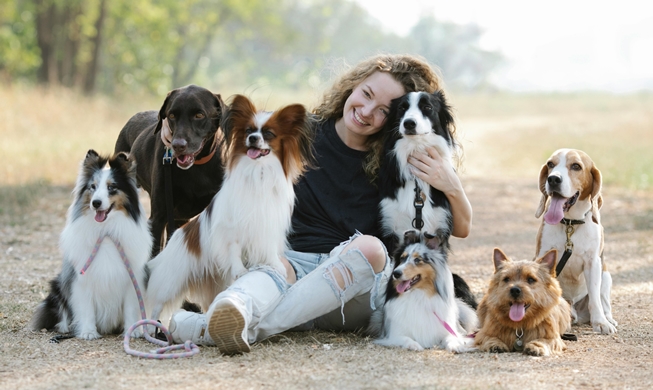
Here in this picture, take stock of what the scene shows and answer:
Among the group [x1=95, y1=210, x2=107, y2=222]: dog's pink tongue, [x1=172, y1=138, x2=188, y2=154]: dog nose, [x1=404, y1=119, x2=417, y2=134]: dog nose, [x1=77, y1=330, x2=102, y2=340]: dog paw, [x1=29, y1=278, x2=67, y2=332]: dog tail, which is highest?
[x1=404, y1=119, x2=417, y2=134]: dog nose

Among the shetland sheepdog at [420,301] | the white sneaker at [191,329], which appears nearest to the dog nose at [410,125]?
the shetland sheepdog at [420,301]

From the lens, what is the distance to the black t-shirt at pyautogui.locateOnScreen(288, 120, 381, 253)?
4625 millimetres

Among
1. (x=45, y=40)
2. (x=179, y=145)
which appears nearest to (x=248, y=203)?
(x=179, y=145)

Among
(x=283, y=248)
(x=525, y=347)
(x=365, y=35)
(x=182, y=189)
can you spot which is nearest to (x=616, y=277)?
(x=525, y=347)

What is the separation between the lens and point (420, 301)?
409 centimetres

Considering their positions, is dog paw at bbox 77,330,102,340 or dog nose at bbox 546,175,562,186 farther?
dog nose at bbox 546,175,562,186

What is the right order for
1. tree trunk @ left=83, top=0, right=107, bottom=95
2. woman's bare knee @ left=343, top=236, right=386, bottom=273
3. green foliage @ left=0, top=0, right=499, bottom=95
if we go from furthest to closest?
tree trunk @ left=83, top=0, right=107, bottom=95, green foliage @ left=0, top=0, right=499, bottom=95, woman's bare knee @ left=343, top=236, right=386, bottom=273

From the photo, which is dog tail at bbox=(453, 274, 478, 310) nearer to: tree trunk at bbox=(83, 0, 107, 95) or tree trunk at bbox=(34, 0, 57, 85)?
tree trunk at bbox=(34, 0, 57, 85)

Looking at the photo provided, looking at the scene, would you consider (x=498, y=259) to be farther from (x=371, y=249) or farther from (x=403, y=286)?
(x=371, y=249)

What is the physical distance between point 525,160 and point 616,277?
40.7 ft

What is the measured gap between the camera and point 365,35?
8500 centimetres

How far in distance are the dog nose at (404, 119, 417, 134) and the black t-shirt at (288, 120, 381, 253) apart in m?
0.51

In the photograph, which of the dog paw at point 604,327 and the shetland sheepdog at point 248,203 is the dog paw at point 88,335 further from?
the dog paw at point 604,327

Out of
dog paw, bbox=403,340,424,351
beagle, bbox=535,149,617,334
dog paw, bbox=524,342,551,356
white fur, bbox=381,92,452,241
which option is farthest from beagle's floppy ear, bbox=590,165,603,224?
dog paw, bbox=403,340,424,351
